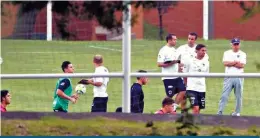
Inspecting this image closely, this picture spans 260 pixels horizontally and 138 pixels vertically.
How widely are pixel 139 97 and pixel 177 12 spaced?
64.0 inches

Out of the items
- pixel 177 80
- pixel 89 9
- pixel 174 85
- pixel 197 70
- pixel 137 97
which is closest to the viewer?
pixel 89 9

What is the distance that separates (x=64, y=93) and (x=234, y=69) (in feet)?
8.04

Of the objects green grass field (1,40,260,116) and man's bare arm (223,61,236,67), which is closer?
green grass field (1,40,260,116)

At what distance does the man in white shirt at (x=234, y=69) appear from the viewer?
1431 centimetres

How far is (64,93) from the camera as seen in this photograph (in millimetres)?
14094

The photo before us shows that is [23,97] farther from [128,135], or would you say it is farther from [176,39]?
[128,135]

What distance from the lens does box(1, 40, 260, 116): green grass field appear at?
14.1m

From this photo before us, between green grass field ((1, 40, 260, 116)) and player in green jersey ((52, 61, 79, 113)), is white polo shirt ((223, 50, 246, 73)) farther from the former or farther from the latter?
player in green jersey ((52, 61, 79, 113))

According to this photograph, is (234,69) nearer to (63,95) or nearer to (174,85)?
(174,85)

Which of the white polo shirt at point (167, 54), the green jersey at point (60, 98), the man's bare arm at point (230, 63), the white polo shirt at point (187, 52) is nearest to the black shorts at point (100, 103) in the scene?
the green jersey at point (60, 98)

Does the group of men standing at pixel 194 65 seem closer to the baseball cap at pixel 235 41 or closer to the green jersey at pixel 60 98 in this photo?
the baseball cap at pixel 235 41

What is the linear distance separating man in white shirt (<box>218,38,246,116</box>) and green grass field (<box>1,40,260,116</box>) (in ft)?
0.40

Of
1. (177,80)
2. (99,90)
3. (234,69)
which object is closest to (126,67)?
(177,80)

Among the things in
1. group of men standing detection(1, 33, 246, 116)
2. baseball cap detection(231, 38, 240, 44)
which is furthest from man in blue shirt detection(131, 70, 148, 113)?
baseball cap detection(231, 38, 240, 44)
